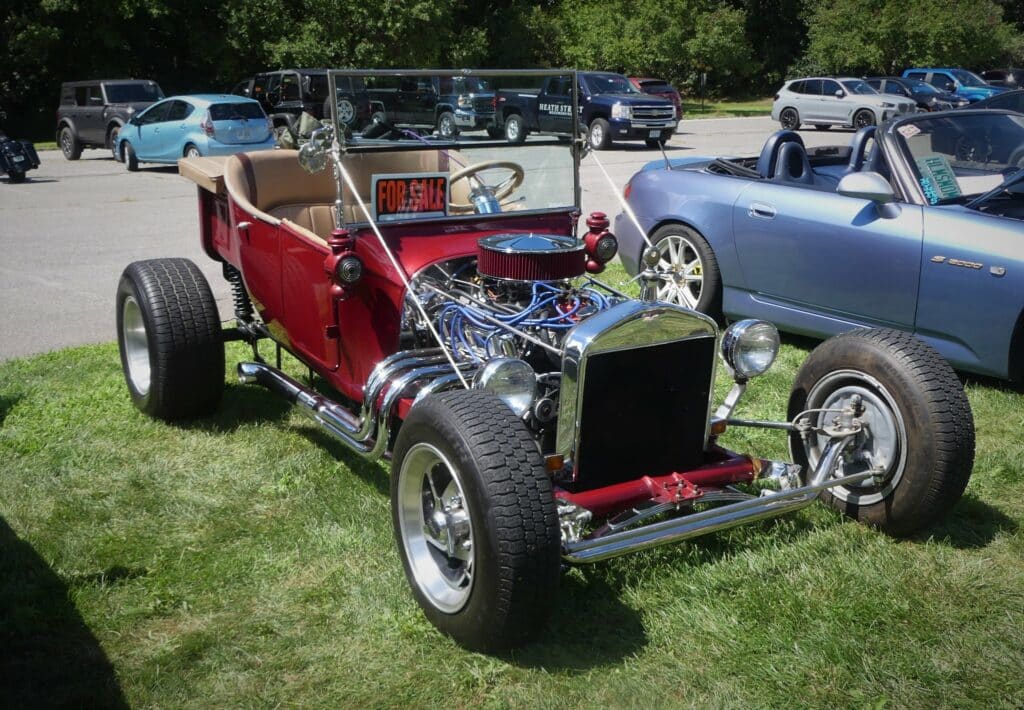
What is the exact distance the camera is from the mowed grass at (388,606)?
293cm

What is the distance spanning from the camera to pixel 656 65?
38.6 metres

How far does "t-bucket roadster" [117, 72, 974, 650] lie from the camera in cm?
299

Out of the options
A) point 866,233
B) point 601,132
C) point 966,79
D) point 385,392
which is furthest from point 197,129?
point 966,79

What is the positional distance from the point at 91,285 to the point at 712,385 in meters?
6.50

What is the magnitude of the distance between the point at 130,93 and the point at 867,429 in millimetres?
19182

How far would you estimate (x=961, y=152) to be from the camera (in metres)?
6.14

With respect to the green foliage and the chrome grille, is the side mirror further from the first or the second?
the green foliage

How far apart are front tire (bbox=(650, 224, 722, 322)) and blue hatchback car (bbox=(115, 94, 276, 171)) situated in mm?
11294

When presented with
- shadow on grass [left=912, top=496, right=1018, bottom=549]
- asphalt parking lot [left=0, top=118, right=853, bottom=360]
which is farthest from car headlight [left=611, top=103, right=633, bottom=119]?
shadow on grass [left=912, top=496, right=1018, bottom=549]

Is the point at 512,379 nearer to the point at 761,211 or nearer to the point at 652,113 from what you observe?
the point at 761,211

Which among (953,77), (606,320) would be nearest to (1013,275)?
(606,320)

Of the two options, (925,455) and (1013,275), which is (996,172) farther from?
(925,455)

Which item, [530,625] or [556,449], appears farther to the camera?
[556,449]

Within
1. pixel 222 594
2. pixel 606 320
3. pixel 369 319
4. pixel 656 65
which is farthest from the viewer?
pixel 656 65
